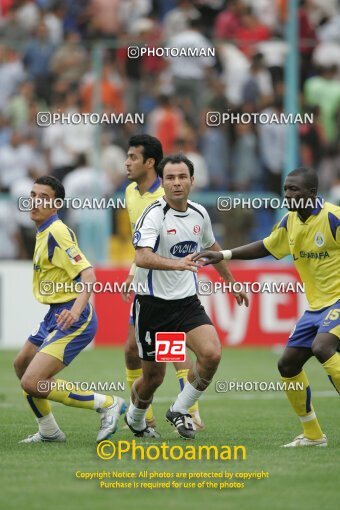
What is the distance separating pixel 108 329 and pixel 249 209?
3.20 meters

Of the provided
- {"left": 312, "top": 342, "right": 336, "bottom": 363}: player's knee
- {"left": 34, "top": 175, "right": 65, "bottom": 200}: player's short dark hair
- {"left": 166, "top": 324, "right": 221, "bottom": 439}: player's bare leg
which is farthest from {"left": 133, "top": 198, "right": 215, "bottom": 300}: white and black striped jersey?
{"left": 312, "top": 342, "right": 336, "bottom": 363}: player's knee

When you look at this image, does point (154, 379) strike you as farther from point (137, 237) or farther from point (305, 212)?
point (305, 212)

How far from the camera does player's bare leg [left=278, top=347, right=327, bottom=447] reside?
9359mm

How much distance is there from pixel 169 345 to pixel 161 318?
24cm

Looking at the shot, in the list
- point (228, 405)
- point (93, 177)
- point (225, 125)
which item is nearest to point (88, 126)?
point (93, 177)

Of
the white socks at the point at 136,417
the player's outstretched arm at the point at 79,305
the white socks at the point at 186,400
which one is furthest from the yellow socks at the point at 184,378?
the player's outstretched arm at the point at 79,305

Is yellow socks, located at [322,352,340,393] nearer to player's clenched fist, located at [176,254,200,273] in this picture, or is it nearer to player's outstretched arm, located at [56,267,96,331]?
player's clenched fist, located at [176,254,200,273]

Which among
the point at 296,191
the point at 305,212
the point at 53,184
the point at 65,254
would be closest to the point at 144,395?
the point at 65,254

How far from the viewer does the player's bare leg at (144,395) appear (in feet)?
32.3

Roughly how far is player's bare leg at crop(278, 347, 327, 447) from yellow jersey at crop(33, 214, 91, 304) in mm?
1883

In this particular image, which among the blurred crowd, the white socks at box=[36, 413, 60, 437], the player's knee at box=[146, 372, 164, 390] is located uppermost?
the blurred crowd

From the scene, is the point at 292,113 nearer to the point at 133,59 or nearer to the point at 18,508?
the point at 133,59

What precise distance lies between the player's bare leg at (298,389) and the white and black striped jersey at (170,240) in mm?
1087

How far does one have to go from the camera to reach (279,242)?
32.0 feet
